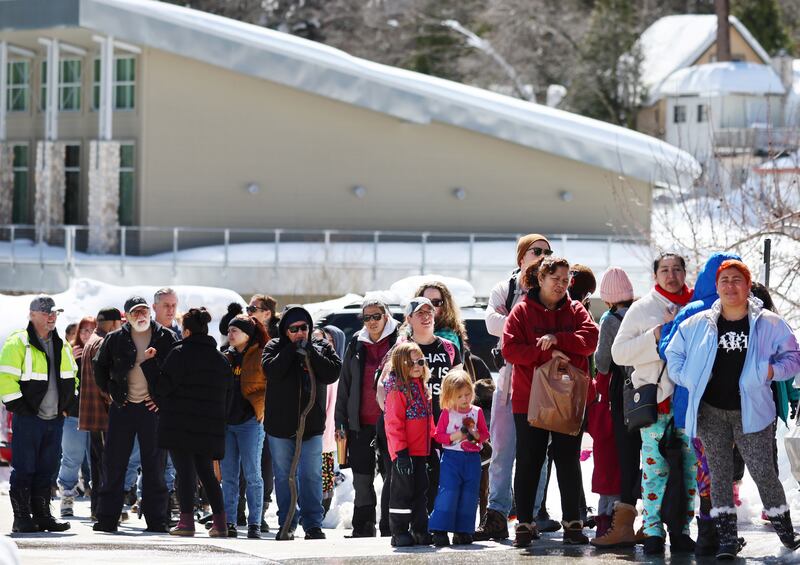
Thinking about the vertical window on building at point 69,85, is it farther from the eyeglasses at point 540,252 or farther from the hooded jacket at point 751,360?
the hooded jacket at point 751,360

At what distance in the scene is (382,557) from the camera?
32.1 ft

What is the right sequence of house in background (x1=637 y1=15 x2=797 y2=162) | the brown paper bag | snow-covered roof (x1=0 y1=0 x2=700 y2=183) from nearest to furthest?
the brown paper bag, snow-covered roof (x1=0 y1=0 x2=700 y2=183), house in background (x1=637 y1=15 x2=797 y2=162)

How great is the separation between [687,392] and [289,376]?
3.41 metres

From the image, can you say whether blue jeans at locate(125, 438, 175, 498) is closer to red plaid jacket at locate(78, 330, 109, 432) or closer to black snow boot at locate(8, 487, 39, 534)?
red plaid jacket at locate(78, 330, 109, 432)

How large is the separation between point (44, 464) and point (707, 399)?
18.4ft

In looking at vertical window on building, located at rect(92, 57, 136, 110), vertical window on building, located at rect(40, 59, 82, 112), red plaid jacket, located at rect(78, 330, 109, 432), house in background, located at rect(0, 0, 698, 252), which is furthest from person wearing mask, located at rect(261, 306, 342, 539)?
vertical window on building, located at rect(40, 59, 82, 112)

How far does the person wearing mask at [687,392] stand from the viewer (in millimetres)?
9453

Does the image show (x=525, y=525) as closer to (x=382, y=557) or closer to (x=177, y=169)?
(x=382, y=557)

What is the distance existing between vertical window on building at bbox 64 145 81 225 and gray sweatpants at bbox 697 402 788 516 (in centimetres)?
2960

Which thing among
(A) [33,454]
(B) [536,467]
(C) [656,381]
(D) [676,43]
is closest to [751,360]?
(C) [656,381]

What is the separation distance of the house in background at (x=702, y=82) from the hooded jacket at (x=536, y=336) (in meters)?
53.2

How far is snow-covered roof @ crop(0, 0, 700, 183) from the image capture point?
3284cm

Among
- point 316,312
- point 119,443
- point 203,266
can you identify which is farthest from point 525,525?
point 203,266

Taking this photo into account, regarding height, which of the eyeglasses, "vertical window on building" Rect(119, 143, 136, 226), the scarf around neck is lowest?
the scarf around neck
